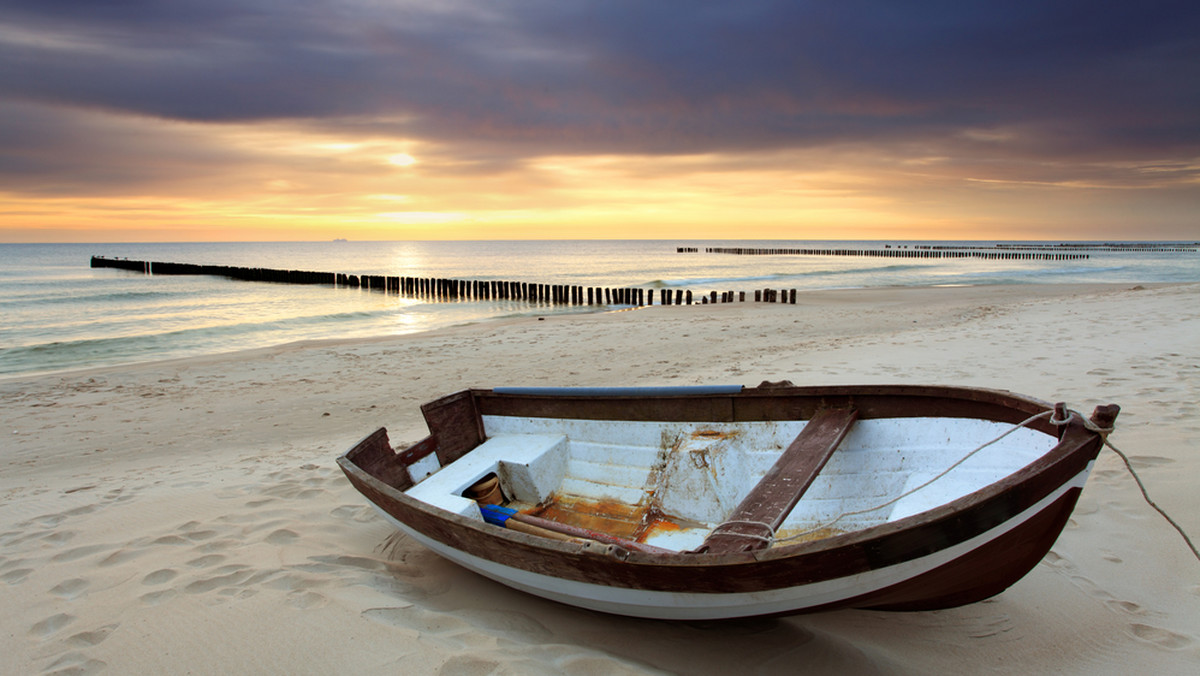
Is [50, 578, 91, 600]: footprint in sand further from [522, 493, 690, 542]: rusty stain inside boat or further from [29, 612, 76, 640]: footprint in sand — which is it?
[522, 493, 690, 542]: rusty stain inside boat

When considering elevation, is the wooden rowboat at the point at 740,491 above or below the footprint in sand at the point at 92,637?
above

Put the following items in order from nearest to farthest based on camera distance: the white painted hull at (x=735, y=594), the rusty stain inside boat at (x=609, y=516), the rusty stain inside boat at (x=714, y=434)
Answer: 1. the white painted hull at (x=735, y=594)
2. the rusty stain inside boat at (x=609, y=516)
3. the rusty stain inside boat at (x=714, y=434)

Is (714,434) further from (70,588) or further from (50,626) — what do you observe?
(70,588)

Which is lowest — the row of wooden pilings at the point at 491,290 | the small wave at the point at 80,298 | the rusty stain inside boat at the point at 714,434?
the rusty stain inside boat at the point at 714,434

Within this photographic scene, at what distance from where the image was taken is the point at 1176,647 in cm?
282

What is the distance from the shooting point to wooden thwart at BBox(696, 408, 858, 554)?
2.81m

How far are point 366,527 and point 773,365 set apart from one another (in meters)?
6.69

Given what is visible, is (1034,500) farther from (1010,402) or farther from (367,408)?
(367,408)

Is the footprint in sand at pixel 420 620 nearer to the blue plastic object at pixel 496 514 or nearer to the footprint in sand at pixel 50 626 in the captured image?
the blue plastic object at pixel 496 514

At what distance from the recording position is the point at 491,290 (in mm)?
35188

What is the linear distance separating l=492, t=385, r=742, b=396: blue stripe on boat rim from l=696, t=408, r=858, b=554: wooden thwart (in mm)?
658

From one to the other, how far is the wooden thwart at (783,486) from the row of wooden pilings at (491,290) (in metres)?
18.6

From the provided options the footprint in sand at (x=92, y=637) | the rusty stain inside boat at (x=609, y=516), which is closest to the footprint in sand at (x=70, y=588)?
the footprint in sand at (x=92, y=637)

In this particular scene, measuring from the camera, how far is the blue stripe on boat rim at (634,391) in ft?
14.7
